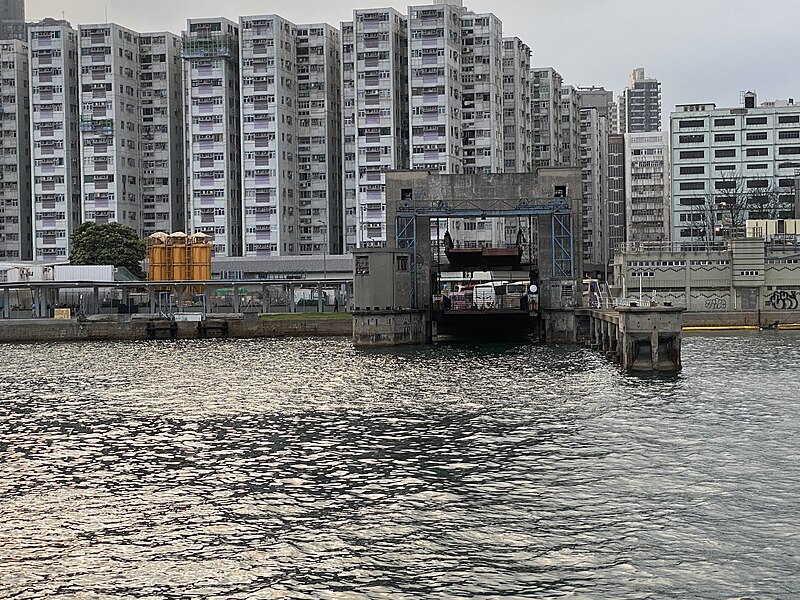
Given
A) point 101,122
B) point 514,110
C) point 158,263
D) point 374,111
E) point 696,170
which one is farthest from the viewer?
point 514,110

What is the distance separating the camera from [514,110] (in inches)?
7357

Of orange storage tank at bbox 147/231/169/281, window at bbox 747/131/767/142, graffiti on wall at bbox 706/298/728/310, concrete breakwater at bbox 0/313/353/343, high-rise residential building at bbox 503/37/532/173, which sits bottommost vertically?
concrete breakwater at bbox 0/313/353/343

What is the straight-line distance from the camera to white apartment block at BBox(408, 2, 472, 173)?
16080 cm

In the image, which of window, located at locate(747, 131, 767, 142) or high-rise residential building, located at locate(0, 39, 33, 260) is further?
high-rise residential building, located at locate(0, 39, 33, 260)

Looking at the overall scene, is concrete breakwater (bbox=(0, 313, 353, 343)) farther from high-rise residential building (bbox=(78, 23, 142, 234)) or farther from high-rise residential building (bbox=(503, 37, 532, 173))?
high-rise residential building (bbox=(503, 37, 532, 173))

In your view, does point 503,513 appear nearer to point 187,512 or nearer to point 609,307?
point 187,512

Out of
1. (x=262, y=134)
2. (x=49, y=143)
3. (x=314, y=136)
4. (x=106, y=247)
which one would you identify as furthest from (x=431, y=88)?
(x=49, y=143)

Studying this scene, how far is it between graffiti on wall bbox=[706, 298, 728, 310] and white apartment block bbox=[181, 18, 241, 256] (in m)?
79.4

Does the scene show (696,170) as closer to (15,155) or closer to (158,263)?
(158,263)

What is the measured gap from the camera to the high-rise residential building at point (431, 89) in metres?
161

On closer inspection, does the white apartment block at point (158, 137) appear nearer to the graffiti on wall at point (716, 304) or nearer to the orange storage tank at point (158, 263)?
the orange storage tank at point (158, 263)

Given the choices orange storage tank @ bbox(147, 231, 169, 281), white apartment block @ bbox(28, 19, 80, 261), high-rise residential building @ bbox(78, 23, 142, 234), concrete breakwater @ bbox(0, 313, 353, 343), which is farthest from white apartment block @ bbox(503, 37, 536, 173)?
concrete breakwater @ bbox(0, 313, 353, 343)

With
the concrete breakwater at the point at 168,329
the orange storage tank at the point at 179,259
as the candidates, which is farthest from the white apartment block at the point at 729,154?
the concrete breakwater at the point at 168,329

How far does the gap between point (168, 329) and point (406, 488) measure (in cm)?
7609
